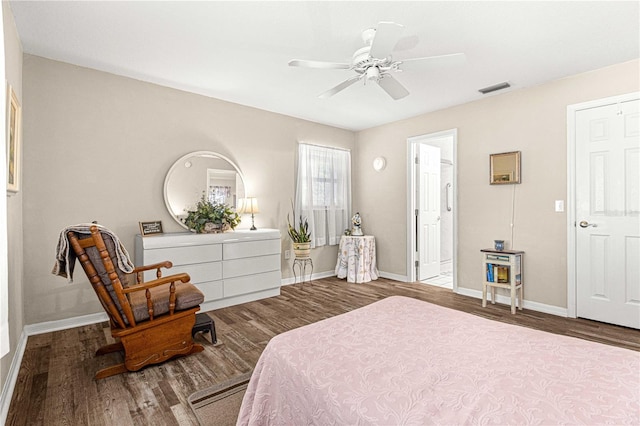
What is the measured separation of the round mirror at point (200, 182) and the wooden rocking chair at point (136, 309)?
1438 millimetres

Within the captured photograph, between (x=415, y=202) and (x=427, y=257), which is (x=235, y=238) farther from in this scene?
(x=427, y=257)

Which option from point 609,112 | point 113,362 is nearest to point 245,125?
point 113,362

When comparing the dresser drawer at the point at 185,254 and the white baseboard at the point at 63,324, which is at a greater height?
the dresser drawer at the point at 185,254

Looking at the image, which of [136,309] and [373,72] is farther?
[373,72]

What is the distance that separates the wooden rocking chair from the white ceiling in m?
1.63

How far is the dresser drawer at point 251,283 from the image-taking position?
150 inches

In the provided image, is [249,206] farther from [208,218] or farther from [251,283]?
[251,283]

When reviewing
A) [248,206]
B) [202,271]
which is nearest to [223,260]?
[202,271]

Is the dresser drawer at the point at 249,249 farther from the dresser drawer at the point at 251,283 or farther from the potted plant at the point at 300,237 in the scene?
the potted plant at the point at 300,237

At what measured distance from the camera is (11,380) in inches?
82.4

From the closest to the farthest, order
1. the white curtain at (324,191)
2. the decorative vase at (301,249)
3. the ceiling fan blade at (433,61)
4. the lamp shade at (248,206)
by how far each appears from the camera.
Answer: the ceiling fan blade at (433,61), the lamp shade at (248,206), the decorative vase at (301,249), the white curtain at (324,191)

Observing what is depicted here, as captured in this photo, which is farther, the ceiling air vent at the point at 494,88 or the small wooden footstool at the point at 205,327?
the ceiling air vent at the point at 494,88

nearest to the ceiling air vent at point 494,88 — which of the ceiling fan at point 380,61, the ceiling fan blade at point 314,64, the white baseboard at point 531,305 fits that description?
the ceiling fan at point 380,61

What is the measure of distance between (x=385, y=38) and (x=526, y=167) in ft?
8.80
